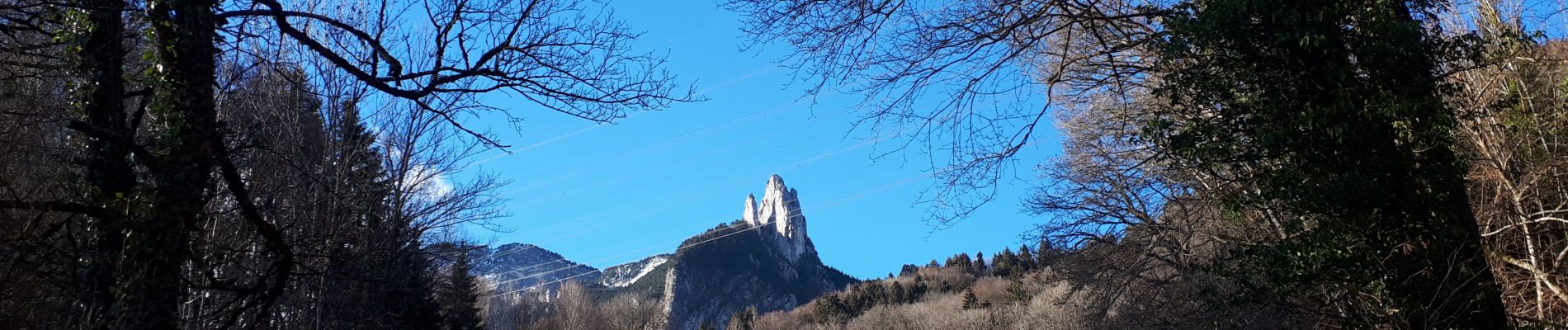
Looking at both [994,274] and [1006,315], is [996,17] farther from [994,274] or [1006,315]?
[994,274]

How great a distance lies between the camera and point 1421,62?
26.2 feet

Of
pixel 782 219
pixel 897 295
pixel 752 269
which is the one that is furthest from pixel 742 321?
pixel 782 219

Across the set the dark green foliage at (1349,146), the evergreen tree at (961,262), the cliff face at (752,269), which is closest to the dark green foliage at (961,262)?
the evergreen tree at (961,262)

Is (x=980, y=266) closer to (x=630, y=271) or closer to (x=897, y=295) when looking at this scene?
(x=897, y=295)

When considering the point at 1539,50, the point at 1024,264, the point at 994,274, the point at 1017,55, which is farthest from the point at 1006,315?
the point at 1017,55

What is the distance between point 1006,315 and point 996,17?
149ft

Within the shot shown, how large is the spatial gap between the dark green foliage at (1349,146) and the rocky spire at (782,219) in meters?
133

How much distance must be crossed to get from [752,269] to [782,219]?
677 inches

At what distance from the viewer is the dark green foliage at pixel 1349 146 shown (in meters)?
7.67

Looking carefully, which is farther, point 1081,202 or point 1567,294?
point 1081,202

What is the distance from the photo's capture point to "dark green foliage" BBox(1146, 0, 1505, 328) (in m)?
7.67

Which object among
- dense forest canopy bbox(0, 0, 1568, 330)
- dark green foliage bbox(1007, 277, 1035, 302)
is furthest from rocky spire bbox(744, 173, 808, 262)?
dense forest canopy bbox(0, 0, 1568, 330)

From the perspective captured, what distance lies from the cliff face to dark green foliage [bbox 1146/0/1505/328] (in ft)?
336

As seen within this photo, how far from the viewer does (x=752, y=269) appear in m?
130
